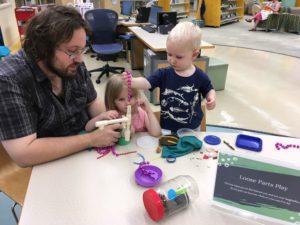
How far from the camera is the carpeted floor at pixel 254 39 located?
6.20 meters

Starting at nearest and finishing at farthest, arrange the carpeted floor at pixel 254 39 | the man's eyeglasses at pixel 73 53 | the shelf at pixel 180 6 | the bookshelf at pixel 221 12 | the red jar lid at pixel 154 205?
1. the red jar lid at pixel 154 205
2. the man's eyeglasses at pixel 73 53
3. the carpeted floor at pixel 254 39
4. the bookshelf at pixel 221 12
5. the shelf at pixel 180 6

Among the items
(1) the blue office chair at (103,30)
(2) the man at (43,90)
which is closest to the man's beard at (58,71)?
(2) the man at (43,90)

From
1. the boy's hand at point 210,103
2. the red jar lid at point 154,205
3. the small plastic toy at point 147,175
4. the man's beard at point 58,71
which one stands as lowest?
the small plastic toy at point 147,175

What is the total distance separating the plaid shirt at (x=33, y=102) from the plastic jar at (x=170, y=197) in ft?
1.86

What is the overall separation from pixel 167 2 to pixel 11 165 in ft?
28.1

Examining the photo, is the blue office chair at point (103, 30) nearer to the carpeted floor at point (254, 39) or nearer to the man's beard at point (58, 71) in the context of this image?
the man's beard at point (58, 71)

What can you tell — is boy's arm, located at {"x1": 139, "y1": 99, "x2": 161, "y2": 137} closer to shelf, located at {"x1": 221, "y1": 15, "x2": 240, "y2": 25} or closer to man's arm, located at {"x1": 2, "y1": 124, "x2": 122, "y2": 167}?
man's arm, located at {"x1": 2, "y1": 124, "x2": 122, "y2": 167}

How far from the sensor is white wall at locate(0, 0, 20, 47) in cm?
514

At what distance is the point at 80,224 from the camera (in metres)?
0.77

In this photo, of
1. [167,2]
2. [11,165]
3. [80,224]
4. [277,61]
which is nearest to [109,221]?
[80,224]

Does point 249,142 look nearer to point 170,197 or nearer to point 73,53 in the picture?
point 170,197

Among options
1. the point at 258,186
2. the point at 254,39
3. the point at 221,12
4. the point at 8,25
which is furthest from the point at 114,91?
the point at 221,12

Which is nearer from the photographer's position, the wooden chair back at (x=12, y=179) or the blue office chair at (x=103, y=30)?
the wooden chair back at (x=12, y=179)

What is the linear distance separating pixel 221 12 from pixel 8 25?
6604 mm
